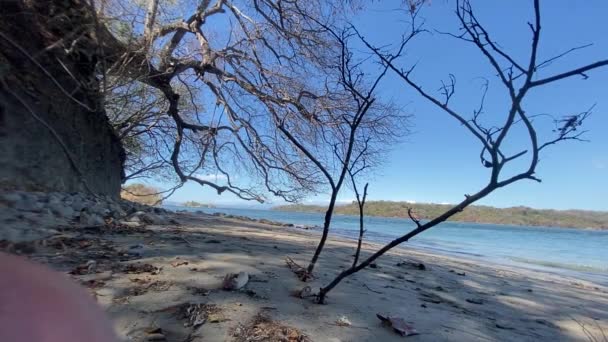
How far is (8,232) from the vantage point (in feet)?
10.5

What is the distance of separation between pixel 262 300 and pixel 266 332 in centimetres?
42

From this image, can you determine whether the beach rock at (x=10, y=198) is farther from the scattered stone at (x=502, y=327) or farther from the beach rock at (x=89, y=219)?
the scattered stone at (x=502, y=327)

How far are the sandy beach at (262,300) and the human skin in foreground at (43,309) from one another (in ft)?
4.17

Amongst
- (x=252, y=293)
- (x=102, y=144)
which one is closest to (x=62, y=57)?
(x=102, y=144)

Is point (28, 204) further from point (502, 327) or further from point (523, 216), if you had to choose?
point (523, 216)

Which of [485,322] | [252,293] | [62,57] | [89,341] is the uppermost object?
[62,57]

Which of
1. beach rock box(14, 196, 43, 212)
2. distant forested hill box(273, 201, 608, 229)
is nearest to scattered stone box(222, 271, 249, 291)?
beach rock box(14, 196, 43, 212)

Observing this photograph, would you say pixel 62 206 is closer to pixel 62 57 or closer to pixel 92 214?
pixel 92 214

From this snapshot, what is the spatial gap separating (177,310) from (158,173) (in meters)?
11.0

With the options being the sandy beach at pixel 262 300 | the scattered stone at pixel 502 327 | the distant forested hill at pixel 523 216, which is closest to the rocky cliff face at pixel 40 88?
the sandy beach at pixel 262 300

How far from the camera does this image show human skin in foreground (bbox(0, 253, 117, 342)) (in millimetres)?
478

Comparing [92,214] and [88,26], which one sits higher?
[88,26]

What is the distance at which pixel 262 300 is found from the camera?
2268 millimetres

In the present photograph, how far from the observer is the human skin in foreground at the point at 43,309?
0.48m
